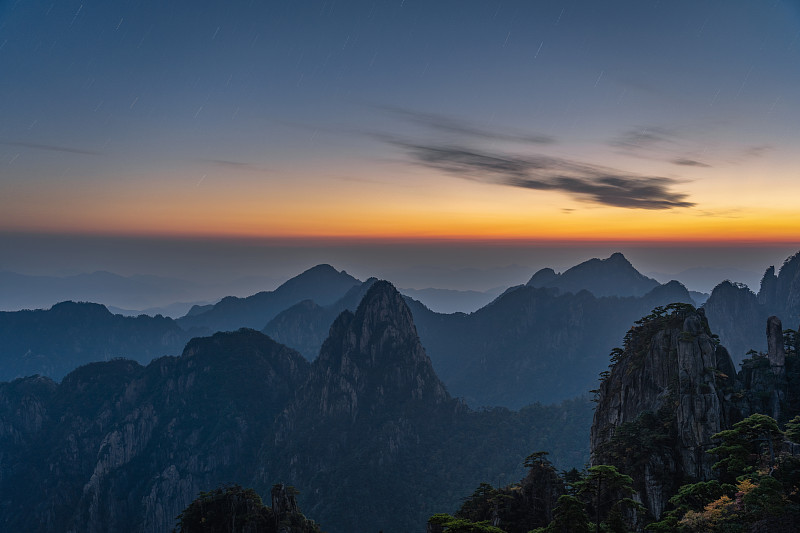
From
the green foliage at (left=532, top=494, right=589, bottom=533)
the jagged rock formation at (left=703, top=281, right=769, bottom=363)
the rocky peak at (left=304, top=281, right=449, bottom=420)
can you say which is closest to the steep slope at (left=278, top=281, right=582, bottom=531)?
the rocky peak at (left=304, top=281, right=449, bottom=420)

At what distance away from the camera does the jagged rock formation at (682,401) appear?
45281 millimetres

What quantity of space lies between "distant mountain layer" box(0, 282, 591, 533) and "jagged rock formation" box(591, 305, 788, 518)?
79822mm

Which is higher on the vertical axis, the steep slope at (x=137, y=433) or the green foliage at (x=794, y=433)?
the green foliage at (x=794, y=433)

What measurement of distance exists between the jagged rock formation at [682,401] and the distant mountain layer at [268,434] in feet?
A: 262

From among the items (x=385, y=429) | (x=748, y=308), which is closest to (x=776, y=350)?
(x=385, y=429)

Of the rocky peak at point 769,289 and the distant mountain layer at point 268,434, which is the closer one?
the distant mountain layer at point 268,434

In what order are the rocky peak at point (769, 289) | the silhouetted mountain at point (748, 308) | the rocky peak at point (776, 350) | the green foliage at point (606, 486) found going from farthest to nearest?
1. the rocky peak at point (769, 289)
2. the silhouetted mountain at point (748, 308)
3. the rocky peak at point (776, 350)
4. the green foliage at point (606, 486)

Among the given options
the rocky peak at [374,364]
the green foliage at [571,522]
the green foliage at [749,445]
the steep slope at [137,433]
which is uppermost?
the green foliage at [749,445]

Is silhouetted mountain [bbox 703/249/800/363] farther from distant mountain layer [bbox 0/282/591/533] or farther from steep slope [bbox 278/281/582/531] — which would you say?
steep slope [bbox 278/281/582/531]

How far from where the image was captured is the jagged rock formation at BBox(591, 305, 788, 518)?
45281 mm

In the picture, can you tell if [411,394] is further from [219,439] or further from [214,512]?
[214,512]

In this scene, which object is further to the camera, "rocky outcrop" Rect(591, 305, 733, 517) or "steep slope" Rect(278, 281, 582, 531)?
"steep slope" Rect(278, 281, 582, 531)

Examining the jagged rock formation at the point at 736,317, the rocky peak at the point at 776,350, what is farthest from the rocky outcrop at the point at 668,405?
the jagged rock formation at the point at 736,317

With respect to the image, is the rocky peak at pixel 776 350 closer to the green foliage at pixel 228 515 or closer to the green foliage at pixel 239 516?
the green foliage at pixel 239 516
